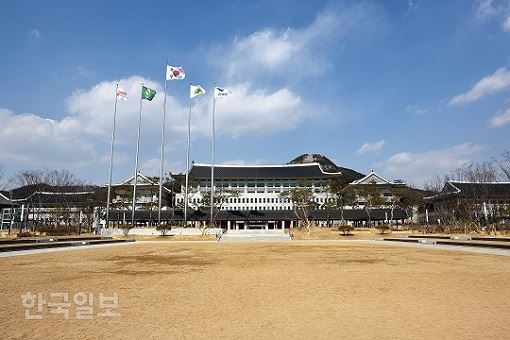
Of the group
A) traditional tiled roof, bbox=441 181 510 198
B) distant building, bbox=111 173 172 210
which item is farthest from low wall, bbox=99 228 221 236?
traditional tiled roof, bbox=441 181 510 198

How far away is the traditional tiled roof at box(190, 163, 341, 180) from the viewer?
229ft

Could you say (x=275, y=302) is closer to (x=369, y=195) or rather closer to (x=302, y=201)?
(x=302, y=201)

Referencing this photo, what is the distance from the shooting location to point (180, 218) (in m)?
58.5

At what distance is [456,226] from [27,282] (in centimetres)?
4686

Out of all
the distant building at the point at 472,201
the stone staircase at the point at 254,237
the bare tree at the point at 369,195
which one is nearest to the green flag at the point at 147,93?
the stone staircase at the point at 254,237

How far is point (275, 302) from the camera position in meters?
7.73

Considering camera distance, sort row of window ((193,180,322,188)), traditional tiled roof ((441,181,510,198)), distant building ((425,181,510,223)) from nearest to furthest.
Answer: distant building ((425,181,510,223)), traditional tiled roof ((441,181,510,198)), row of window ((193,180,322,188))

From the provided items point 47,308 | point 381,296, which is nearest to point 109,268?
point 47,308

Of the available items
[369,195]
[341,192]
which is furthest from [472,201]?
[341,192]

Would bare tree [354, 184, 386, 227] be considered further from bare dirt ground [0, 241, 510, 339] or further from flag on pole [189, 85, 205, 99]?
bare dirt ground [0, 241, 510, 339]

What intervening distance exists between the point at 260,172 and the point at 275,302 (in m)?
64.4

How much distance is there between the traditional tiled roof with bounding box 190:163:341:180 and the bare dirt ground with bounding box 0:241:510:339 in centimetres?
5656

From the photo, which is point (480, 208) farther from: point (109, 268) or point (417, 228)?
point (109, 268)

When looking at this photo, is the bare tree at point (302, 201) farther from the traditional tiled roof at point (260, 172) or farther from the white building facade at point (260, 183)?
the traditional tiled roof at point (260, 172)
